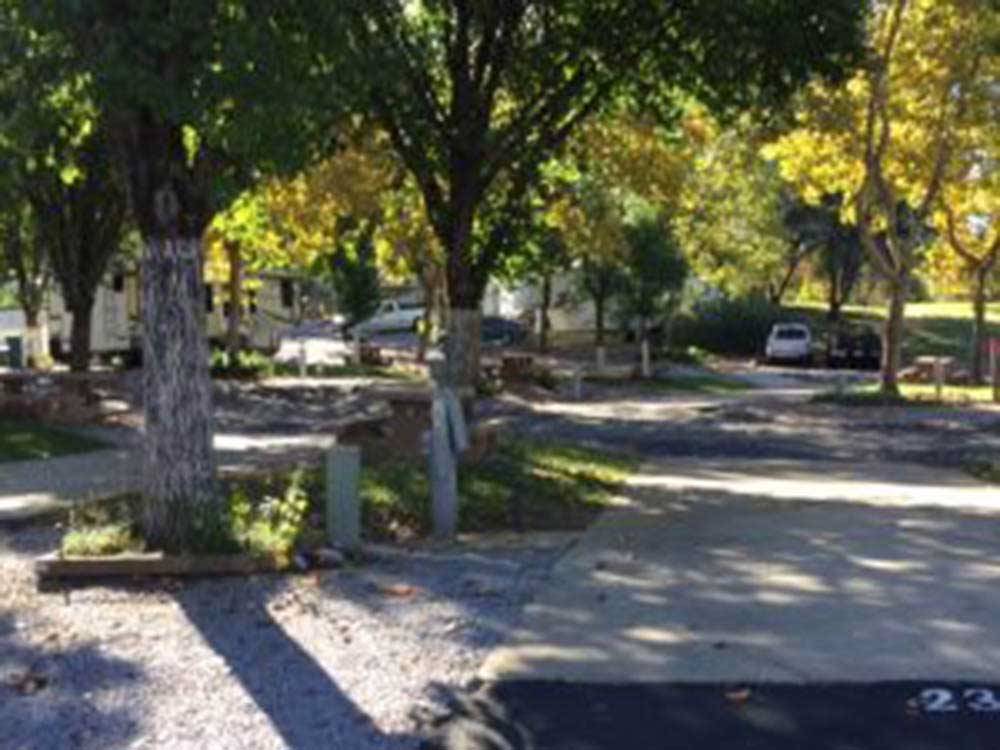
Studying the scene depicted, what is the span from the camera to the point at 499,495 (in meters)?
12.6

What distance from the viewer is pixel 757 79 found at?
16.9 m

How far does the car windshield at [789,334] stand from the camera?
2212 inches

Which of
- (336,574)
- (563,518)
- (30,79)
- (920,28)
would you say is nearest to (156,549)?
(336,574)

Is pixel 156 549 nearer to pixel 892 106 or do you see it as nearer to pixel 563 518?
pixel 563 518

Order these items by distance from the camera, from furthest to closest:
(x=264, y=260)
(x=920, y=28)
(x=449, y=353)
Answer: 1. (x=264, y=260)
2. (x=920, y=28)
3. (x=449, y=353)

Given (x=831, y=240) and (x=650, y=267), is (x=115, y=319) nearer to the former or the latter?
(x=650, y=267)

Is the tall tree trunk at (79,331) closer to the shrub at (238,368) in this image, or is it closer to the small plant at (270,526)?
the shrub at (238,368)

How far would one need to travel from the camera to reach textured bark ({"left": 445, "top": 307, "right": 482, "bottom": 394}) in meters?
16.7

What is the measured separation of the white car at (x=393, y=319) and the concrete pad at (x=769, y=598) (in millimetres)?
50525

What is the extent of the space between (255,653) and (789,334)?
165ft

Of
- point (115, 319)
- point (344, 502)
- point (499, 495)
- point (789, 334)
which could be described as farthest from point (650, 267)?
point (344, 502)

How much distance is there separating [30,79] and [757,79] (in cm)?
929

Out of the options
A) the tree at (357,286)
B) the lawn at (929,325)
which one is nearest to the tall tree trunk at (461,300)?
the tree at (357,286)

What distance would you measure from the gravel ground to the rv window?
4763 cm
